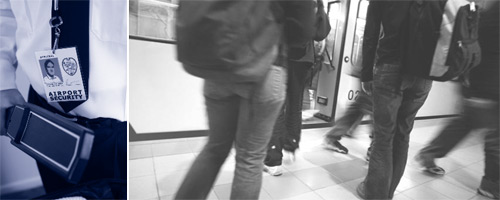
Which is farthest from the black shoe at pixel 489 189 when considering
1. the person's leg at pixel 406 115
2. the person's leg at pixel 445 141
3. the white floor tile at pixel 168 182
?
the white floor tile at pixel 168 182

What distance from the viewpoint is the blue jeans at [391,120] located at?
115cm

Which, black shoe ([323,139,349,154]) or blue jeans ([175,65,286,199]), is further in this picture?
black shoe ([323,139,349,154])

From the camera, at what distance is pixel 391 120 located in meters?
1.18

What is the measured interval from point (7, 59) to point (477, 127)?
6.84ft

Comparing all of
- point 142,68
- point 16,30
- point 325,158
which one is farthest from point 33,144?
point 325,158

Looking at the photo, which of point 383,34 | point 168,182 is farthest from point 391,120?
point 168,182

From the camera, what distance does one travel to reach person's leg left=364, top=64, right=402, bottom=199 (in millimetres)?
1149

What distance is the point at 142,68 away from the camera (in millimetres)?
1835

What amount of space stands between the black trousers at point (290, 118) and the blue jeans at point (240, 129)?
0.71m

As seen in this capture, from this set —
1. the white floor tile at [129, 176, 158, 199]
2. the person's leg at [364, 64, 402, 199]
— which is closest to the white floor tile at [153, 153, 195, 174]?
the white floor tile at [129, 176, 158, 199]

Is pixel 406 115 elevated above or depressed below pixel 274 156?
above

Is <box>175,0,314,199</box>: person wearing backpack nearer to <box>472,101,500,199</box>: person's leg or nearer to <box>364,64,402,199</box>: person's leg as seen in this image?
<box>364,64,402,199</box>: person's leg

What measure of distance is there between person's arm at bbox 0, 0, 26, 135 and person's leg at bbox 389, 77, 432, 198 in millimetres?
1437

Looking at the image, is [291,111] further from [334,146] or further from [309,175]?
[334,146]
